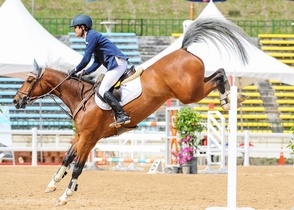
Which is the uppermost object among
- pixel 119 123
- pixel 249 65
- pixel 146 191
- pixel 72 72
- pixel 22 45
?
pixel 22 45

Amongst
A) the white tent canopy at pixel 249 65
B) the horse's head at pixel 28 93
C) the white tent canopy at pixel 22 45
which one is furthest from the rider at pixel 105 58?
the white tent canopy at pixel 249 65

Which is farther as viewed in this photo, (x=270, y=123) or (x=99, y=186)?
(x=270, y=123)

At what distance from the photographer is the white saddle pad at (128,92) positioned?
36.9 feet

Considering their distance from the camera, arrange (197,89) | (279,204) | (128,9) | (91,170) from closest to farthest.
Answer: (197,89) < (279,204) < (91,170) < (128,9)

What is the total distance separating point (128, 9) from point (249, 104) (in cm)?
1234

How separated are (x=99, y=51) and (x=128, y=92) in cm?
70

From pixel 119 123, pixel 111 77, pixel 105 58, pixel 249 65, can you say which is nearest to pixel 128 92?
pixel 111 77

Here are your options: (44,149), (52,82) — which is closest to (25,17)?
(44,149)

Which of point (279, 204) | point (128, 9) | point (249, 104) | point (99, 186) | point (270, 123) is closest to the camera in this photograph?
point (279, 204)

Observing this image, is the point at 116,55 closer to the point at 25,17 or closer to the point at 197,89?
the point at 197,89

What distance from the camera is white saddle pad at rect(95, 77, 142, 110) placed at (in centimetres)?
1125

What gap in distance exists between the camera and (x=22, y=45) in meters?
20.2

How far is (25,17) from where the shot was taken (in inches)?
834

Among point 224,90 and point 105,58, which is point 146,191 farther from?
point 224,90
